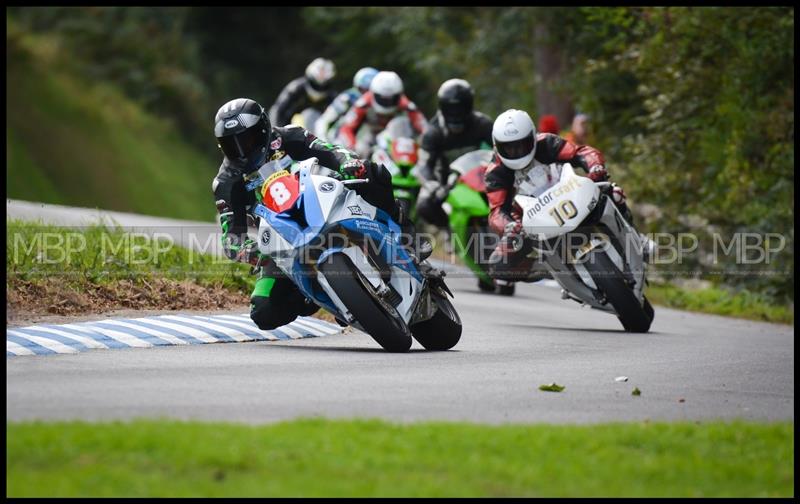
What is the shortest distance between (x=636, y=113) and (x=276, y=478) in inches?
830

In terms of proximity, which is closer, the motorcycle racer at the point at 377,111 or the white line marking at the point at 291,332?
the white line marking at the point at 291,332

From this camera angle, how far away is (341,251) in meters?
10.6

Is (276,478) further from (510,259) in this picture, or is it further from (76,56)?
(76,56)

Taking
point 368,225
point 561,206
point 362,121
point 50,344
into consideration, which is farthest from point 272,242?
point 362,121

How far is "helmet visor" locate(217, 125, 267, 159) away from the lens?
36.9 ft

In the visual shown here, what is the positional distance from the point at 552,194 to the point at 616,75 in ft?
43.3

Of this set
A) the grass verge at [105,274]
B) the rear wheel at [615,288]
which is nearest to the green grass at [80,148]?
the grass verge at [105,274]

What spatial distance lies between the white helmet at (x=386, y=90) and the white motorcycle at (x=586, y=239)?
25.0ft

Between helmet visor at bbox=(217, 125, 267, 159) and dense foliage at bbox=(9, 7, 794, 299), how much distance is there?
374 inches

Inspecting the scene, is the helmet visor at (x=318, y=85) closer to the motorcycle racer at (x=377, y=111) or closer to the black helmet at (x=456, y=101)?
the motorcycle racer at (x=377, y=111)

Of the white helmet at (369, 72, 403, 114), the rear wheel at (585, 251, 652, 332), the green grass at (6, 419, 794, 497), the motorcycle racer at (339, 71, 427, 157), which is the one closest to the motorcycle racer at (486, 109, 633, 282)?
the rear wheel at (585, 251, 652, 332)

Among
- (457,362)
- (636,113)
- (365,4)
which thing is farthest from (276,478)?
(365,4)

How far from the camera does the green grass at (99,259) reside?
13.7m

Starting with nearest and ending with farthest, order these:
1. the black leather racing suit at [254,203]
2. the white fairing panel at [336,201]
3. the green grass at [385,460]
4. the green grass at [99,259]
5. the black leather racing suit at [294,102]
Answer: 1. the green grass at [385,460]
2. the white fairing panel at [336,201]
3. the black leather racing suit at [254,203]
4. the green grass at [99,259]
5. the black leather racing suit at [294,102]
